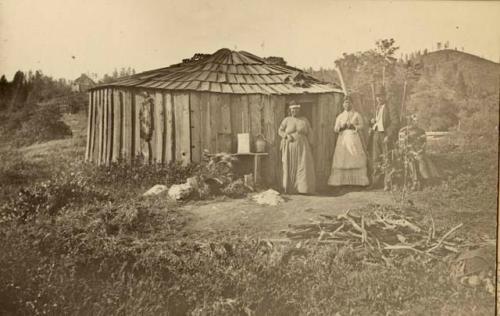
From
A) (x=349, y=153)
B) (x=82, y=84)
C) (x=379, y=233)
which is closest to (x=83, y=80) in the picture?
(x=82, y=84)

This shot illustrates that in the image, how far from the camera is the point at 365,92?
378 cm

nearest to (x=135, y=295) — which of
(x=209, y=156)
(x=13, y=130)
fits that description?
(x=209, y=156)

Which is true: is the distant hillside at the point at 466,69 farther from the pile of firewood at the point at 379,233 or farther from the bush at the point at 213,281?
the bush at the point at 213,281

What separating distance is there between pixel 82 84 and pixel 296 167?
1658mm

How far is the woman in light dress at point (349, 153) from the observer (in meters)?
3.70

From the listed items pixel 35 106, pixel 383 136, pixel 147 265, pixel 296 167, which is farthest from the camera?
pixel 383 136

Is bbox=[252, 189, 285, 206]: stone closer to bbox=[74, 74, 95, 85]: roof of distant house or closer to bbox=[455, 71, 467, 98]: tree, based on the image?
bbox=[74, 74, 95, 85]: roof of distant house

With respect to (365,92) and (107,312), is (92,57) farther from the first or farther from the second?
(365,92)

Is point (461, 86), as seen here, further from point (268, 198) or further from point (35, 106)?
point (35, 106)

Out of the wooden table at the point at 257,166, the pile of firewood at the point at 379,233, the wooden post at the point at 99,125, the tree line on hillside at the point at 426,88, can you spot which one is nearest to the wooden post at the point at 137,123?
the wooden post at the point at 99,125

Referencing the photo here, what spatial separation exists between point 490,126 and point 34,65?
3437 millimetres

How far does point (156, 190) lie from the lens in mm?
3365

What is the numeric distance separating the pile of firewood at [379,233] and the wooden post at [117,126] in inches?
51.7

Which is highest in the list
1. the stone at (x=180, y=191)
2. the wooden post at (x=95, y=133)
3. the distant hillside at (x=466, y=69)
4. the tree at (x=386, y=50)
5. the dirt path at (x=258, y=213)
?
the tree at (x=386, y=50)
